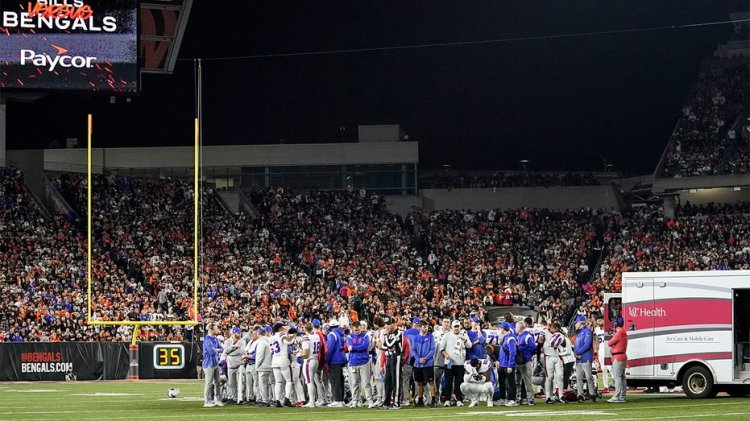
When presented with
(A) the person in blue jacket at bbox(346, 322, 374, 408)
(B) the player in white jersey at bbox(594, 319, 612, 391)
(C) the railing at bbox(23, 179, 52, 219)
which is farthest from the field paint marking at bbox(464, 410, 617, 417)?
(C) the railing at bbox(23, 179, 52, 219)

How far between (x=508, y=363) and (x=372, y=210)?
2766 cm

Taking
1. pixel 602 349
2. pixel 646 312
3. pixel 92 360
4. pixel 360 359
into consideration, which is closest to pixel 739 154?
pixel 602 349

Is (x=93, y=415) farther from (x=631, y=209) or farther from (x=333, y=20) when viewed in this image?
(x=631, y=209)

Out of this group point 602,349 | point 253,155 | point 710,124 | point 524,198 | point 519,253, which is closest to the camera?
point 602,349

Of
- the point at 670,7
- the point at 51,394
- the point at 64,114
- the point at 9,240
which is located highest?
the point at 670,7

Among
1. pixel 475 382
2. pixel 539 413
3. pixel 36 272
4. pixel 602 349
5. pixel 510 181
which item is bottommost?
pixel 539 413

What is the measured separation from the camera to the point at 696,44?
49.6 m

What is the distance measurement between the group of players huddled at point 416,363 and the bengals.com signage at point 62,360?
1170 centimetres

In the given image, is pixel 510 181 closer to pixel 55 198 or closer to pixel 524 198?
pixel 524 198

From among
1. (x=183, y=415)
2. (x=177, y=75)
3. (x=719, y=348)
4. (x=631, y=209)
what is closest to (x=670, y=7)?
(x=631, y=209)

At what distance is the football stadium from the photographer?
19281 millimetres

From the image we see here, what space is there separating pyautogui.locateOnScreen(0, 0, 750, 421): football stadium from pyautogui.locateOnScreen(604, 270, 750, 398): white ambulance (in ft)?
0.12

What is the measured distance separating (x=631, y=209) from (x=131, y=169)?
735 inches

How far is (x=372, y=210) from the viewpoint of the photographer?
151 ft
